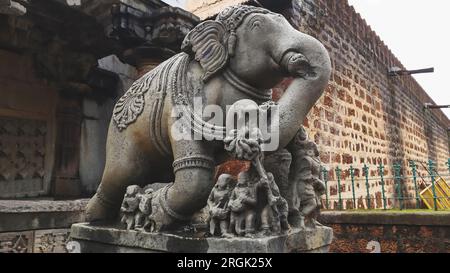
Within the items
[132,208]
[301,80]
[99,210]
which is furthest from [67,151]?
[301,80]

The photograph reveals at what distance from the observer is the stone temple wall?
14.3ft

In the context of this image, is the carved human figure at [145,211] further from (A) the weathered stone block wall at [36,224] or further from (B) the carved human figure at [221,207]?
(A) the weathered stone block wall at [36,224]

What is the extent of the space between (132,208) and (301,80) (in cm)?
94

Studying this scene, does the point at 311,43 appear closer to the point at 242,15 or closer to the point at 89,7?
the point at 242,15

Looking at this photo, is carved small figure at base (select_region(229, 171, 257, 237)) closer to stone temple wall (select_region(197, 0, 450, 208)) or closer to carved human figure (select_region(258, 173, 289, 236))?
carved human figure (select_region(258, 173, 289, 236))

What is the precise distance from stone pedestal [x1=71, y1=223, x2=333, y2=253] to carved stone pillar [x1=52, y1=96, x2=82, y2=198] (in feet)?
6.48

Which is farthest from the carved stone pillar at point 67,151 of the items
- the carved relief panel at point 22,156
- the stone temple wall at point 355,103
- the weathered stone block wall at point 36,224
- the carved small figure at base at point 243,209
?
the carved small figure at base at point 243,209

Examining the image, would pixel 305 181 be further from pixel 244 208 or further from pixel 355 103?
pixel 355 103

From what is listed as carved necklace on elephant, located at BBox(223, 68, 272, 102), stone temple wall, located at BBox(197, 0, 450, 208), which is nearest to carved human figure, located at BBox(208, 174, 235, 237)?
carved necklace on elephant, located at BBox(223, 68, 272, 102)

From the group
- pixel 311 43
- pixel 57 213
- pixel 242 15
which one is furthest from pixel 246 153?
pixel 57 213

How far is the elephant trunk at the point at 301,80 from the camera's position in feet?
4.60

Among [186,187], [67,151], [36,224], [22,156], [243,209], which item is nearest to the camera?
[243,209]

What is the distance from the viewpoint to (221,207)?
4.26 feet

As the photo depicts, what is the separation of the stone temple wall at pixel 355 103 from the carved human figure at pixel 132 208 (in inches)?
64.7
